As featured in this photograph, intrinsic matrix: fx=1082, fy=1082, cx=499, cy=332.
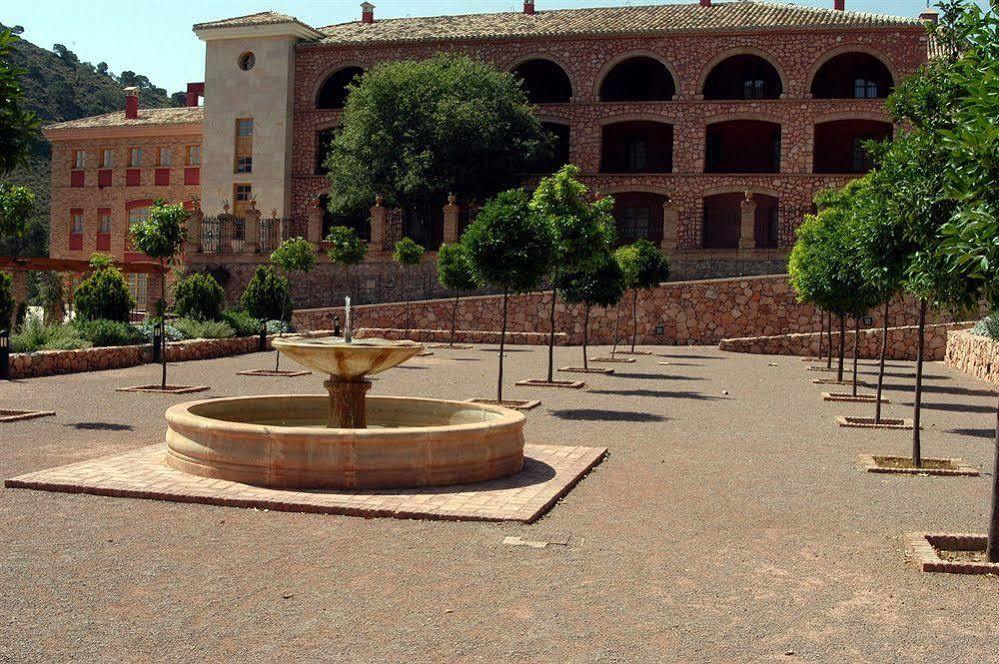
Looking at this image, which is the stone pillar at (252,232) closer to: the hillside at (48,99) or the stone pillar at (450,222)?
the stone pillar at (450,222)

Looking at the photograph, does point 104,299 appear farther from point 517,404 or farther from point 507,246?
point 517,404

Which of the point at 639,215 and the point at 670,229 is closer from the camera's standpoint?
the point at 670,229

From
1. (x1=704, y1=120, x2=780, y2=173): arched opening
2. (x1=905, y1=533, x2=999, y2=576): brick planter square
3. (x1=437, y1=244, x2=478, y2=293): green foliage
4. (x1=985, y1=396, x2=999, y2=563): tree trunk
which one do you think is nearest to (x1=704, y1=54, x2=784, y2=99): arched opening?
(x1=704, y1=120, x2=780, y2=173): arched opening

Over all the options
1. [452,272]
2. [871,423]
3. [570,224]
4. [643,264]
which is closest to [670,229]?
[643,264]

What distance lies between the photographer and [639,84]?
44750mm

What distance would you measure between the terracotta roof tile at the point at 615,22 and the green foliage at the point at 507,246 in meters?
26.7

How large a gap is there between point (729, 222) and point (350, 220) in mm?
15258

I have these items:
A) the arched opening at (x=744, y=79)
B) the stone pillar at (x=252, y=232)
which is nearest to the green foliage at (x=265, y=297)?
the stone pillar at (x=252, y=232)

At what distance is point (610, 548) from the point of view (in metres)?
6.74

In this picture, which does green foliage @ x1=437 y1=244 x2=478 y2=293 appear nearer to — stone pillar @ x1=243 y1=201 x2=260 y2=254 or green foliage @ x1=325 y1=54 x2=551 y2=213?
green foliage @ x1=325 y1=54 x2=551 y2=213

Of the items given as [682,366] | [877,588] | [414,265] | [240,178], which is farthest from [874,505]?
[240,178]

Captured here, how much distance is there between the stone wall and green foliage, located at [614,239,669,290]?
249 cm

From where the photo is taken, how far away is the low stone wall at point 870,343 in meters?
30.2

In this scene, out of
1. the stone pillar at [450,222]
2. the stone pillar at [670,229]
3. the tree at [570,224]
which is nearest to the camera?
the tree at [570,224]
